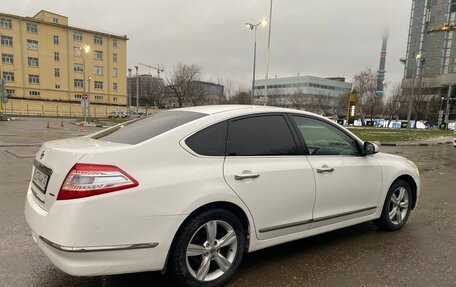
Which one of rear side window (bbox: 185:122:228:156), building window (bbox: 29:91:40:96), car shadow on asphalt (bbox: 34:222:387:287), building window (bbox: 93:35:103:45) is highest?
building window (bbox: 93:35:103:45)

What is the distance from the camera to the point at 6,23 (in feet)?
194

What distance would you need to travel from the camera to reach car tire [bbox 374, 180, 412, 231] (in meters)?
4.42

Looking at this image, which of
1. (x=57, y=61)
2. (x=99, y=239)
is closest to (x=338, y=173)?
(x=99, y=239)

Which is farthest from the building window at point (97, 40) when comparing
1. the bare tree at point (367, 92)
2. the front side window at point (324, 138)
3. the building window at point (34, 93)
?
the front side window at point (324, 138)

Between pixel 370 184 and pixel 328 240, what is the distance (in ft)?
2.88

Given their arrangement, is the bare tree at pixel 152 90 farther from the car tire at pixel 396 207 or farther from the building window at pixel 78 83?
the car tire at pixel 396 207

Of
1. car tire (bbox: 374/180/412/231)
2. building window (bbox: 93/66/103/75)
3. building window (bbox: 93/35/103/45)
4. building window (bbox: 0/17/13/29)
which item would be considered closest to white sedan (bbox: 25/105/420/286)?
car tire (bbox: 374/180/412/231)

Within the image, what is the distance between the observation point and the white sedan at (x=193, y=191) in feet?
8.13

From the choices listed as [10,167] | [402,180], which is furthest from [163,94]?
[402,180]

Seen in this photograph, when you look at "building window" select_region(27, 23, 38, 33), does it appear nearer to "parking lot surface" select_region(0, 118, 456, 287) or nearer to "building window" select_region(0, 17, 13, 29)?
"building window" select_region(0, 17, 13, 29)

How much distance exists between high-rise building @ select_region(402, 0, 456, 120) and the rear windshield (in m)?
58.6

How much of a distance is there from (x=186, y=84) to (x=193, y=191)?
183 ft

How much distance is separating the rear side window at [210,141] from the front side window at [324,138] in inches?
39.6

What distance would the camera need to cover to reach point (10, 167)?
862 cm
